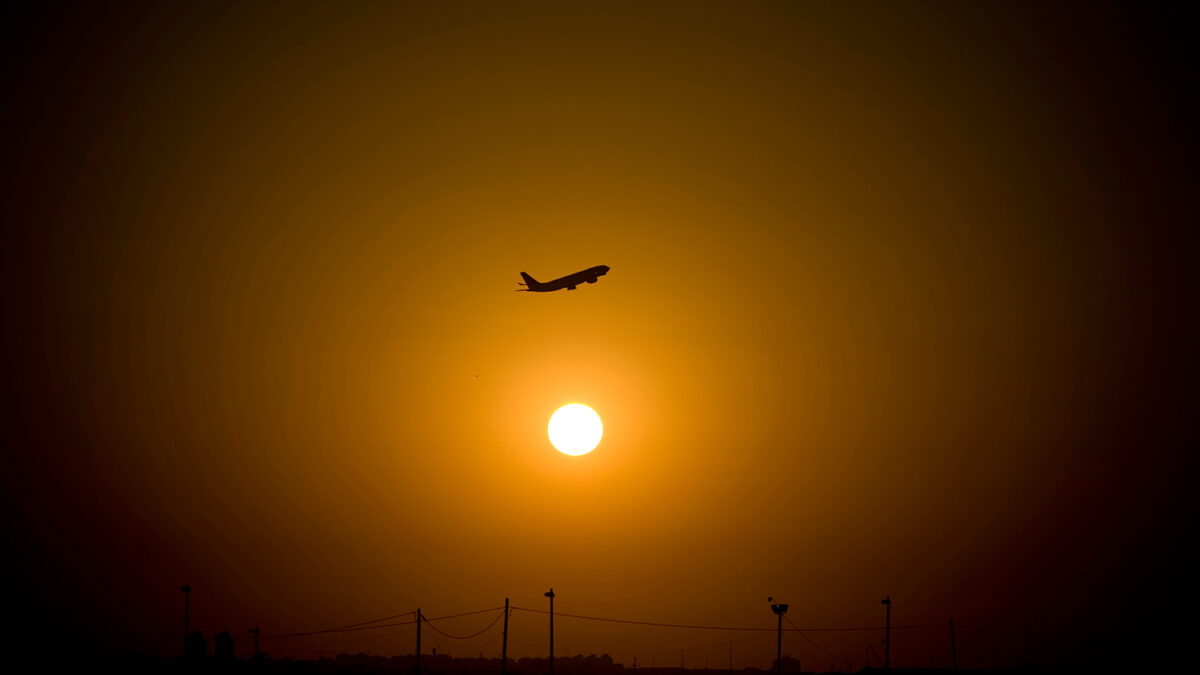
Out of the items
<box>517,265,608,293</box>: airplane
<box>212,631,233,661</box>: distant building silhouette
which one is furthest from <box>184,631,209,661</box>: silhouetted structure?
<box>517,265,608,293</box>: airplane

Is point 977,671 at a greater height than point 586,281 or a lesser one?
lesser

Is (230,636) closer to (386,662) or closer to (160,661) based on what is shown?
(160,661)

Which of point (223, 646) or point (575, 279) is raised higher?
point (575, 279)

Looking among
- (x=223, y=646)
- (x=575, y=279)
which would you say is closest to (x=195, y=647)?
(x=223, y=646)

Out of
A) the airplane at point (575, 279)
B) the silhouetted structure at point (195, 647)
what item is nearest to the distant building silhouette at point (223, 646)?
the silhouetted structure at point (195, 647)

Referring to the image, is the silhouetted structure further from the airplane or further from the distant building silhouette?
the airplane

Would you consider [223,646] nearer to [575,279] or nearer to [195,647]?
[195,647]

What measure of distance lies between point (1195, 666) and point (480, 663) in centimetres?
11031

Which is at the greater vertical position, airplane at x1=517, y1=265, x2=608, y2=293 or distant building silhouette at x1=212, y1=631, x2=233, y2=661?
→ airplane at x1=517, y1=265, x2=608, y2=293

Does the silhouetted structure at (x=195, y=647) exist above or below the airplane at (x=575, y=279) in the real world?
below

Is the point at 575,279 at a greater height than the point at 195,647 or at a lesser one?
greater

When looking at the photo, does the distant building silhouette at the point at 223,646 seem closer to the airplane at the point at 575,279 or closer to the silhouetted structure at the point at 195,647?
the silhouetted structure at the point at 195,647

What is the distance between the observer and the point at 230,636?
431 ft

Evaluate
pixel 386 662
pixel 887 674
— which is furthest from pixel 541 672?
pixel 887 674
